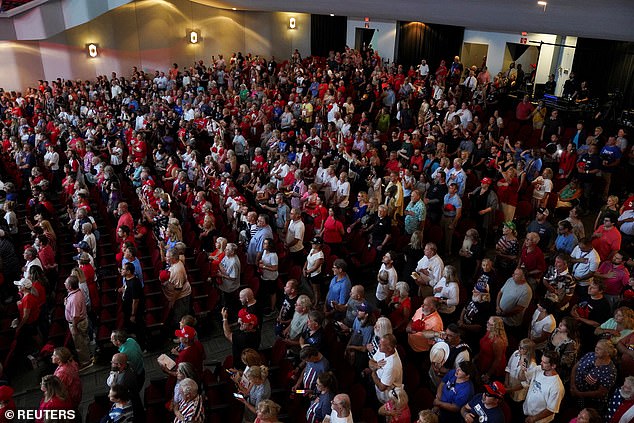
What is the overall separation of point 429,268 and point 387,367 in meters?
1.89

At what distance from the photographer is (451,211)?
792 centimetres

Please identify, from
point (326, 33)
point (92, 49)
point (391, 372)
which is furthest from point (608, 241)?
point (326, 33)

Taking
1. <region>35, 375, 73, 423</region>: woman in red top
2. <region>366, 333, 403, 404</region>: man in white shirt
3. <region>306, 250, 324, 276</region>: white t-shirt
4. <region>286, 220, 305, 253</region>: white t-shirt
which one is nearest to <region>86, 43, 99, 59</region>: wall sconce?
<region>286, 220, 305, 253</region>: white t-shirt

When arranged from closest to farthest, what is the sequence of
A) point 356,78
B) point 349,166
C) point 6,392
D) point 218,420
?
point 6,392, point 218,420, point 349,166, point 356,78

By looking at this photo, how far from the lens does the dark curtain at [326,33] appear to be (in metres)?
24.3

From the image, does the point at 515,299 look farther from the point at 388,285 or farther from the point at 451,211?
the point at 451,211

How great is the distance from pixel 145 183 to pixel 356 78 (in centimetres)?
955

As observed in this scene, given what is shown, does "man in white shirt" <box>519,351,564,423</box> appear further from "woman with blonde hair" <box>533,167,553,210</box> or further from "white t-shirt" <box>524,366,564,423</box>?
"woman with blonde hair" <box>533,167,553,210</box>

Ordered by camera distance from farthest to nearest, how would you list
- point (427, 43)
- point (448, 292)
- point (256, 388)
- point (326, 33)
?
1. point (326, 33)
2. point (427, 43)
3. point (448, 292)
4. point (256, 388)

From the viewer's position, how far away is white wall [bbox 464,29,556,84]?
16016mm

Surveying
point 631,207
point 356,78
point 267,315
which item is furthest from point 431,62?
point 267,315

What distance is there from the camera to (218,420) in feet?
15.5

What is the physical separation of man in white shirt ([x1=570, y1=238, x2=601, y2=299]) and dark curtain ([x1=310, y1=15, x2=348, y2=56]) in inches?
778

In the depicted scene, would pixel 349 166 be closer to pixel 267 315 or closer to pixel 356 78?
pixel 267 315
